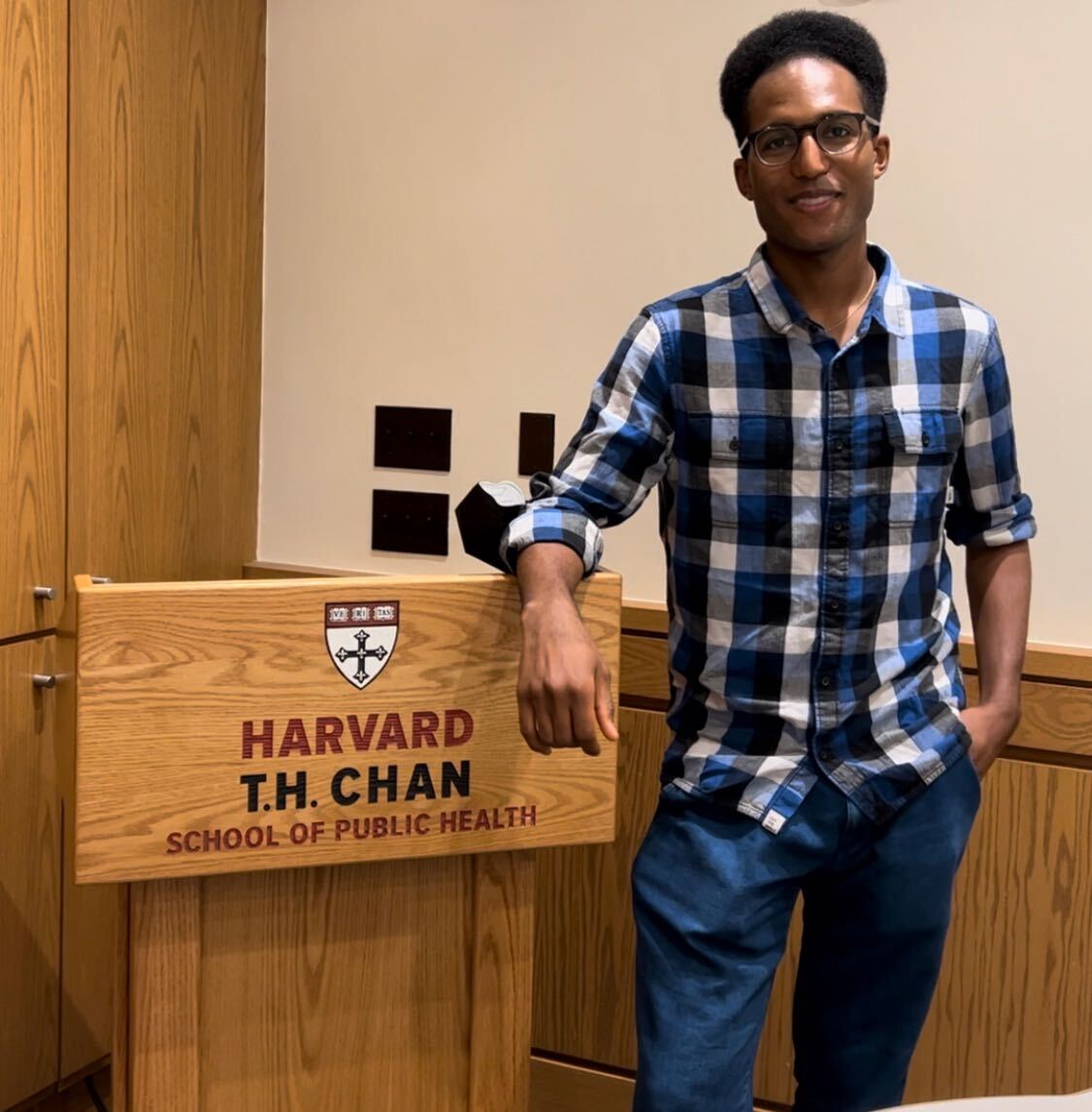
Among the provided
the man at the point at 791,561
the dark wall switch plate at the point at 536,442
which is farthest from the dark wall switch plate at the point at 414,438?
the man at the point at 791,561

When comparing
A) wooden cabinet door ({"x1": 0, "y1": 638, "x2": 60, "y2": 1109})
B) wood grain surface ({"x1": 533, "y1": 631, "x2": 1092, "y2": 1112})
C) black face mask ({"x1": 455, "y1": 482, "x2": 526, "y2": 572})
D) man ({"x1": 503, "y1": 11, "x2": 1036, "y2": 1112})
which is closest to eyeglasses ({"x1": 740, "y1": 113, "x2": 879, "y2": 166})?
man ({"x1": 503, "y1": 11, "x2": 1036, "y2": 1112})

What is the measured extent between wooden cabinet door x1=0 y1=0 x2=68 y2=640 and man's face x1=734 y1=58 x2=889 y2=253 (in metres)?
1.21

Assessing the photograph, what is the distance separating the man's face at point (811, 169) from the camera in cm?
154

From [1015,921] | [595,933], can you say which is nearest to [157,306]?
[595,933]

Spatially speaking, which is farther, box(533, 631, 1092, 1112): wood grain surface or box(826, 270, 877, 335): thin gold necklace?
box(533, 631, 1092, 1112): wood grain surface

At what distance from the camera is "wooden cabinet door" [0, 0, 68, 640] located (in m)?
2.21

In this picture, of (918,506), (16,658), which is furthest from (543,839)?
(16,658)

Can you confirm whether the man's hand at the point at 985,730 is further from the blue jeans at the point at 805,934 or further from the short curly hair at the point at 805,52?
the short curly hair at the point at 805,52

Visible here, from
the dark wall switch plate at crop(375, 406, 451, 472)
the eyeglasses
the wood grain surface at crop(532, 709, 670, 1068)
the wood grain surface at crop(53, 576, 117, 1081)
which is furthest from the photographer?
the dark wall switch plate at crop(375, 406, 451, 472)

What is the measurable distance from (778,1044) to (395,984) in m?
1.17

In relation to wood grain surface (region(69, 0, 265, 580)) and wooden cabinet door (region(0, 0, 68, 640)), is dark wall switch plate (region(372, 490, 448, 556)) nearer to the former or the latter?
wood grain surface (region(69, 0, 265, 580))

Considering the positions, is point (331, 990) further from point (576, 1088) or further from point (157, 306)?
point (157, 306)

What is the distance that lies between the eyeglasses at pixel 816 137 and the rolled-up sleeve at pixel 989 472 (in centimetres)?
29

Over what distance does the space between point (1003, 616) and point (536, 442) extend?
1086 mm
